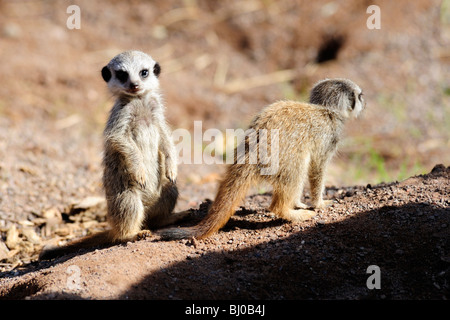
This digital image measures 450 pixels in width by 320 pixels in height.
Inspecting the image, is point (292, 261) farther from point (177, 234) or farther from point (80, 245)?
point (80, 245)

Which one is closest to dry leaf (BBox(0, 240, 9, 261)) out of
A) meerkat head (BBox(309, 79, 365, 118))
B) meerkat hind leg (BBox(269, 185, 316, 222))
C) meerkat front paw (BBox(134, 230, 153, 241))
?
meerkat front paw (BBox(134, 230, 153, 241))

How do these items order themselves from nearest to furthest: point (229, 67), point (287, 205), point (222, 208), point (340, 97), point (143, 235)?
point (222, 208) → point (287, 205) → point (143, 235) → point (340, 97) → point (229, 67)

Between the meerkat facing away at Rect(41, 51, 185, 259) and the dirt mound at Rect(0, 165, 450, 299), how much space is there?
41cm

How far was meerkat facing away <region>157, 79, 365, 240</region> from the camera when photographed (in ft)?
12.4

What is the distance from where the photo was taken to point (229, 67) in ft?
31.6

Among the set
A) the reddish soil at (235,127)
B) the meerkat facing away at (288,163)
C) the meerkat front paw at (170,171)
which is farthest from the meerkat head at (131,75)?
the meerkat facing away at (288,163)

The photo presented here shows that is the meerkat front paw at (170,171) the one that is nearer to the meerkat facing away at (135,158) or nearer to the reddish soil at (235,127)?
the meerkat facing away at (135,158)

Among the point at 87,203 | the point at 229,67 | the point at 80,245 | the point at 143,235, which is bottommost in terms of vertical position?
the point at 80,245

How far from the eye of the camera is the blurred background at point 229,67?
7.36m

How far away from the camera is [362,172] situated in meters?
6.86

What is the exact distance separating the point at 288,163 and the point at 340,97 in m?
0.88

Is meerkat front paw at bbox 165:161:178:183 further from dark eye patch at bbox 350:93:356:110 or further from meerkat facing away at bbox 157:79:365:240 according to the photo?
dark eye patch at bbox 350:93:356:110

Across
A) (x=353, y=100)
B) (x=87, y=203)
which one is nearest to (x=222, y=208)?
(x=353, y=100)

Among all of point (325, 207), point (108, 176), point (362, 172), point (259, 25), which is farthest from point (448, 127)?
point (108, 176)
